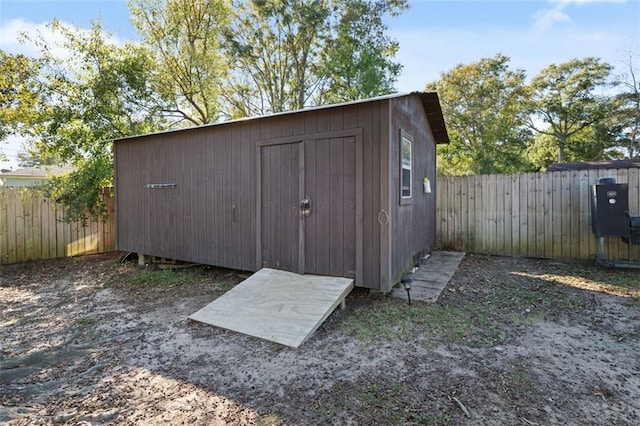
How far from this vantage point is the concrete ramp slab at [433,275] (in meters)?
3.96

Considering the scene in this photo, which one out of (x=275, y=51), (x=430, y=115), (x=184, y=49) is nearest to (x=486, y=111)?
(x=275, y=51)

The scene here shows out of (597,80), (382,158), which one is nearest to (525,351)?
(382,158)

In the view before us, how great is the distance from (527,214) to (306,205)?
439cm

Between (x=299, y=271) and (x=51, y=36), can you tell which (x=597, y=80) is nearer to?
(x=299, y=271)

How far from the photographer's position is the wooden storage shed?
12.3ft

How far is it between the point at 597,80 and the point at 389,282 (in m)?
16.8

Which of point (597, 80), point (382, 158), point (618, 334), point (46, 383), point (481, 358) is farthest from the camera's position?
point (597, 80)

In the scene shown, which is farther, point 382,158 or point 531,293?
point 531,293

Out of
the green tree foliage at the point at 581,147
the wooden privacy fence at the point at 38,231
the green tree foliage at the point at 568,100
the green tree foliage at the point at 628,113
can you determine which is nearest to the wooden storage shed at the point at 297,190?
the wooden privacy fence at the point at 38,231

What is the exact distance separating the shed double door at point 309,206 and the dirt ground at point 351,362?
701mm

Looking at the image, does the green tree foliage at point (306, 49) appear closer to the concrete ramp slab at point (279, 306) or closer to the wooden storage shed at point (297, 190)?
the wooden storage shed at point (297, 190)

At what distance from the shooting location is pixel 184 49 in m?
10.0

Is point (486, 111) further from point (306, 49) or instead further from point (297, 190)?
point (297, 190)

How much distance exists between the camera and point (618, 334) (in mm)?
2939
